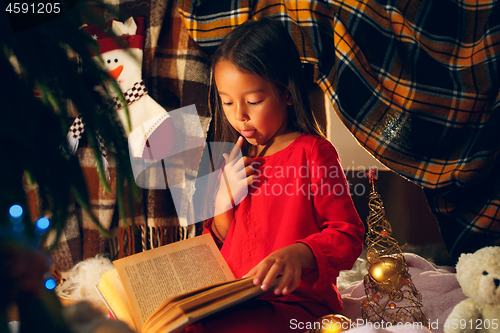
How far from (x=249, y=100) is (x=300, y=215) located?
282 mm

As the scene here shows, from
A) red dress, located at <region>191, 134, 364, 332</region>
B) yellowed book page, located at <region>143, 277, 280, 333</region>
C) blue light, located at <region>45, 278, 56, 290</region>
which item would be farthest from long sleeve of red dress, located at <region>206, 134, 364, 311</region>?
blue light, located at <region>45, 278, 56, 290</region>

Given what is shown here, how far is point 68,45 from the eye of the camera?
1.03 feet

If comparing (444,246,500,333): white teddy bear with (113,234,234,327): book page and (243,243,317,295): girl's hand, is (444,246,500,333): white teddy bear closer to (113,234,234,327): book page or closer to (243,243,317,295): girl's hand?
(243,243,317,295): girl's hand

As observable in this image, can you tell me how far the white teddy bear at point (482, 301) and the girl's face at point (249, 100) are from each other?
0.49m

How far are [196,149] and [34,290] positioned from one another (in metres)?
0.91

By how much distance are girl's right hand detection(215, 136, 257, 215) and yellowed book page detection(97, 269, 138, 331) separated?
11.7 inches

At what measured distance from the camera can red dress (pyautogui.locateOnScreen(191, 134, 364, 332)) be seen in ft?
2.37

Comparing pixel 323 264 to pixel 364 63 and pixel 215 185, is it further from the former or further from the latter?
pixel 364 63

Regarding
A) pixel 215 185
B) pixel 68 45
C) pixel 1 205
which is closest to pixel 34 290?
pixel 1 205

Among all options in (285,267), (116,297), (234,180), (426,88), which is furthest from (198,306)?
(426,88)

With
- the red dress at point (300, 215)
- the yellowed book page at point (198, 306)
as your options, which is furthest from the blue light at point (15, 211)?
the red dress at point (300, 215)

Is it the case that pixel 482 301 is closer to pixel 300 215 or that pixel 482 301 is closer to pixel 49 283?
pixel 300 215

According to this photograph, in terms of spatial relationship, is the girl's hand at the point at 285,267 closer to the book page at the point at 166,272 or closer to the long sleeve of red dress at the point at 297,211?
the long sleeve of red dress at the point at 297,211

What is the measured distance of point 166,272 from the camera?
2.26ft
